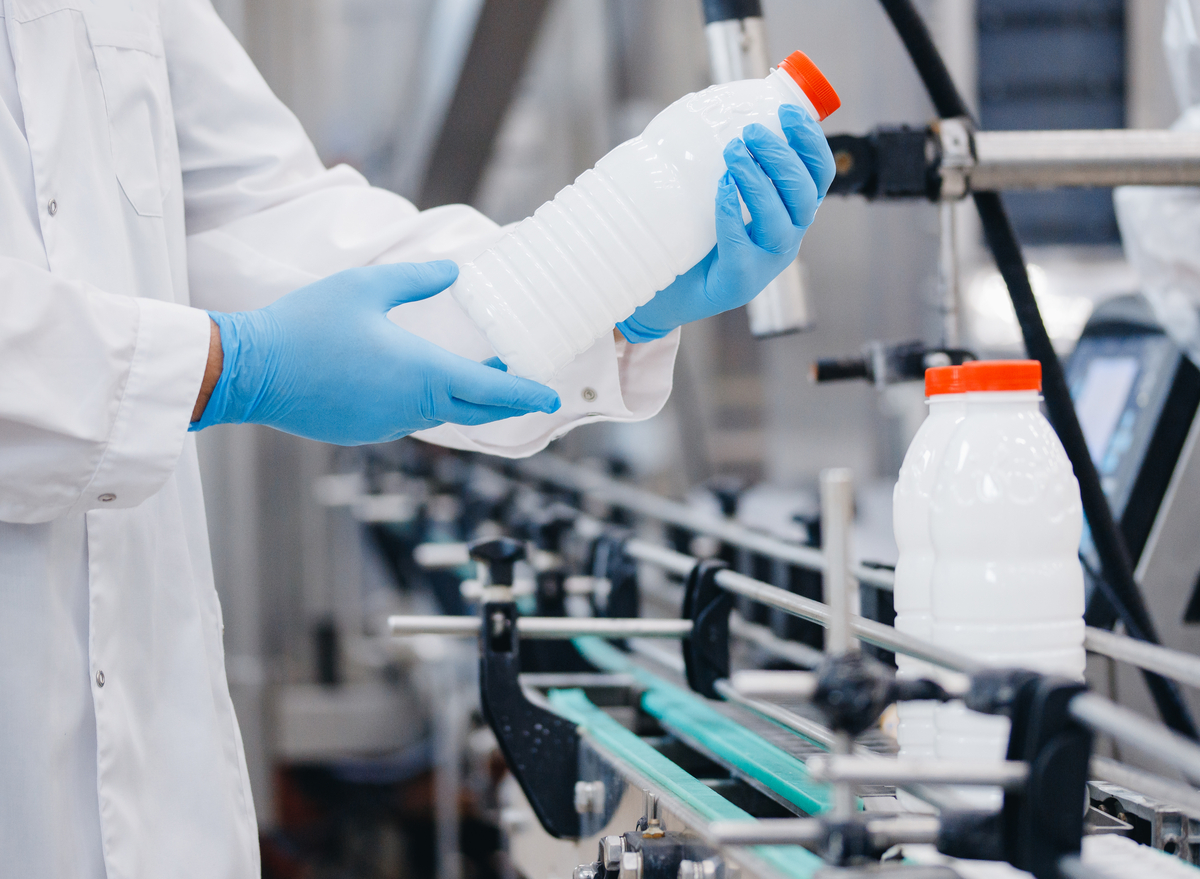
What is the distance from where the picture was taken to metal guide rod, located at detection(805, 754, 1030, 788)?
0.50 meters

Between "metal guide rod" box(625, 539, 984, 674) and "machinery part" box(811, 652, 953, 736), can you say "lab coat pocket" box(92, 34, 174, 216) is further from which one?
"machinery part" box(811, 652, 953, 736)

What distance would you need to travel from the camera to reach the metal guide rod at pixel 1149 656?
62 centimetres

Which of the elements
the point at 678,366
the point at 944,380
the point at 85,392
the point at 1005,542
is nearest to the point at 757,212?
the point at 944,380

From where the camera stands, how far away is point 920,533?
0.84m

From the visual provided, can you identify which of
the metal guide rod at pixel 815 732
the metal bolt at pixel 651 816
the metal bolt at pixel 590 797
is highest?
the metal guide rod at pixel 815 732

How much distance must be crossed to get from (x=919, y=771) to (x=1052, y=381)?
77cm

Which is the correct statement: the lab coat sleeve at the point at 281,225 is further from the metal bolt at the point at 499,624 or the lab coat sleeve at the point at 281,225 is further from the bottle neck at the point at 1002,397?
the bottle neck at the point at 1002,397

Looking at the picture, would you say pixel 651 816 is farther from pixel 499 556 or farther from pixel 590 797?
pixel 499 556

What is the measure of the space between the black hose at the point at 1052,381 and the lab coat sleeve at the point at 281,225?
390 millimetres

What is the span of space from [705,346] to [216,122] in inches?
119

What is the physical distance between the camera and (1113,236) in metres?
4.13

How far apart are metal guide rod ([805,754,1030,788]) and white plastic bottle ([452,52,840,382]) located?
0.53 meters

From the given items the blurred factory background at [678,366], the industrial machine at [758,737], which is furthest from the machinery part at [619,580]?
the blurred factory background at [678,366]

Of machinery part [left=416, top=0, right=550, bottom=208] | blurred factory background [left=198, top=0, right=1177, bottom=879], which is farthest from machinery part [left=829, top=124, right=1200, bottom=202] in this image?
blurred factory background [left=198, top=0, right=1177, bottom=879]
